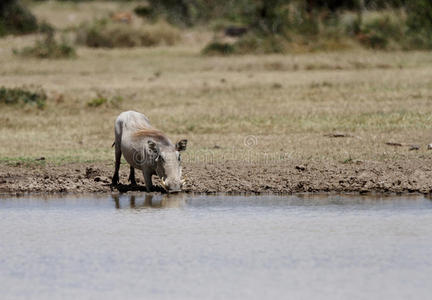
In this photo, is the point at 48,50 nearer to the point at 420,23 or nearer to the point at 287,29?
the point at 287,29

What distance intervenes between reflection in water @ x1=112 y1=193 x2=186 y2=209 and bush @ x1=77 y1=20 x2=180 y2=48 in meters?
20.1

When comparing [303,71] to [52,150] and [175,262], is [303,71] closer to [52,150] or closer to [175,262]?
[52,150]

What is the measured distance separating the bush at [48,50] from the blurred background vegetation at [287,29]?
0.03 metres

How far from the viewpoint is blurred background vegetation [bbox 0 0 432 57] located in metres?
27.7

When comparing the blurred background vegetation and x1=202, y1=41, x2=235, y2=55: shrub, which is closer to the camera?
the blurred background vegetation

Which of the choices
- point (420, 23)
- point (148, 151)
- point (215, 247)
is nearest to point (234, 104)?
point (148, 151)

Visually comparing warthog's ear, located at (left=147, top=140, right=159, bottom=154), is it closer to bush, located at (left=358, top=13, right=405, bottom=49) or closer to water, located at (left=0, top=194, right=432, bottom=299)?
water, located at (left=0, top=194, right=432, bottom=299)

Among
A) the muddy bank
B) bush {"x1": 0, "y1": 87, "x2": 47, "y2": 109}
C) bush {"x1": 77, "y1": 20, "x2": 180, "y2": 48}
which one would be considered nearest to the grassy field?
bush {"x1": 0, "y1": 87, "x2": 47, "y2": 109}

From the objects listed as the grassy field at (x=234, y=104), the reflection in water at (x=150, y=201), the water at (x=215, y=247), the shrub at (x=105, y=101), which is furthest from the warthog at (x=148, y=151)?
the shrub at (x=105, y=101)

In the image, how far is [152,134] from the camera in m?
12.2

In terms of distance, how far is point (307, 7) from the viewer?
31.1 meters

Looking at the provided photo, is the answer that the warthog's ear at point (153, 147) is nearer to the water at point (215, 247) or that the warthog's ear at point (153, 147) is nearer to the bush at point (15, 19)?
the water at point (215, 247)

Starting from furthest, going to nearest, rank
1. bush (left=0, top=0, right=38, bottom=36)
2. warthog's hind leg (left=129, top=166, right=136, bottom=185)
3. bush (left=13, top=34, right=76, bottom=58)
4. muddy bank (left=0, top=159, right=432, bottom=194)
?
bush (left=0, top=0, right=38, bottom=36), bush (left=13, top=34, right=76, bottom=58), warthog's hind leg (left=129, top=166, right=136, bottom=185), muddy bank (left=0, top=159, right=432, bottom=194)

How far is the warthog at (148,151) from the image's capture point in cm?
1178
